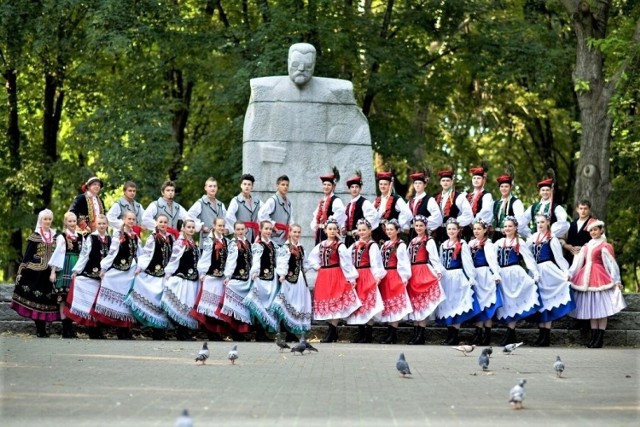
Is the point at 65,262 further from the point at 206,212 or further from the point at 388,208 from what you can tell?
the point at 388,208

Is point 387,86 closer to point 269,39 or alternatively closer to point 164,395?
point 269,39

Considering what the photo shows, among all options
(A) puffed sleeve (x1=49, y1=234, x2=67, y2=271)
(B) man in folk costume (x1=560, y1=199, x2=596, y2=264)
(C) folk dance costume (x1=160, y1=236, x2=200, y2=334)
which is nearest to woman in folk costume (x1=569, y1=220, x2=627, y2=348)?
(B) man in folk costume (x1=560, y1=199, x2=596, y2=264)

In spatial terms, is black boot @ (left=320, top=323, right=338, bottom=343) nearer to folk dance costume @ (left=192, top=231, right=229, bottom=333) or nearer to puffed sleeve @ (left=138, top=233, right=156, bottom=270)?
folk dance costume @ (left=192, top=231, right=229, bottom=333)

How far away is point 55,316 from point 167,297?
164cm

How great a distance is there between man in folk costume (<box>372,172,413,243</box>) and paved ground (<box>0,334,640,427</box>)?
299 centimetres

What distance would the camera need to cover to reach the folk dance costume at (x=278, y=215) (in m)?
20.5

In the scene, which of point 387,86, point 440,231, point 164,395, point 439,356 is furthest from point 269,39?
point 164,395

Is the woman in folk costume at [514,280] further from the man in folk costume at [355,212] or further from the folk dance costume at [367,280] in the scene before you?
the man in folk costume at [355,212]

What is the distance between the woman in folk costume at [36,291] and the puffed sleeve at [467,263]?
5.89 m

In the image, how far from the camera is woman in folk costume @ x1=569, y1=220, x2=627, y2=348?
19.7m

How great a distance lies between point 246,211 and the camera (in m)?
21.0

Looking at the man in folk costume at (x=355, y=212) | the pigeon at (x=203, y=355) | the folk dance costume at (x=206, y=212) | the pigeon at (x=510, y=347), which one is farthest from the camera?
the folk dance costume at (x=206, y=212)

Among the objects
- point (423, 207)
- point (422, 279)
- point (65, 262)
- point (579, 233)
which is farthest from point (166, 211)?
point (579, 233)

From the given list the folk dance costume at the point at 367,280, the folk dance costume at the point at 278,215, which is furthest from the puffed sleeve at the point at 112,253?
the folk dance costume at the point at 367,280
